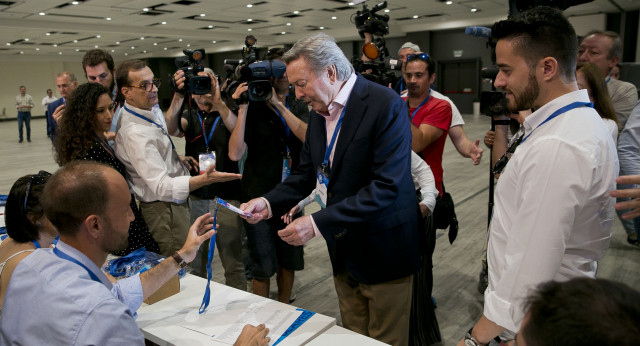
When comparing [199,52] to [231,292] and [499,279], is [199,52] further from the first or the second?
[499,279]

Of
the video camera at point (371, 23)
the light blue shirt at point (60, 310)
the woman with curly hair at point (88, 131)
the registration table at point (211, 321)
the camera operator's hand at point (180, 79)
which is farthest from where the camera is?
the video camera at point (371, 23)

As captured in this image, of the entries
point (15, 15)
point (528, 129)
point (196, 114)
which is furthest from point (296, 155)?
point (15, 15)

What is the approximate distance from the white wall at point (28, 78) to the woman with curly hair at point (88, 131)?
1018 inches

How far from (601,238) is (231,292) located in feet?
4.48

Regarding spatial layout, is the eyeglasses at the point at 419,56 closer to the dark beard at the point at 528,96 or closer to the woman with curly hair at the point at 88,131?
the dark beard at the point at 528,96

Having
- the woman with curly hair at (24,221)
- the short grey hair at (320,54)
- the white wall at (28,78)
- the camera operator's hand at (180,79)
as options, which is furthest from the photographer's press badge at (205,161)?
the white wall at (28,78)

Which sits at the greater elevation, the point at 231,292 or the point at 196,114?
the point at 196,114

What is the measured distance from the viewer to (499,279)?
1.25m

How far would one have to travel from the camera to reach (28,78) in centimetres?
2588

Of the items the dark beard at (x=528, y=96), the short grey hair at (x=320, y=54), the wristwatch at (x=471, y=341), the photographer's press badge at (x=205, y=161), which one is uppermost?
the short grey hair at (x=320, y=54)

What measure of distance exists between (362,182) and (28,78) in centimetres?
3028

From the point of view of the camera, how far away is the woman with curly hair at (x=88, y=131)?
2.29 metres

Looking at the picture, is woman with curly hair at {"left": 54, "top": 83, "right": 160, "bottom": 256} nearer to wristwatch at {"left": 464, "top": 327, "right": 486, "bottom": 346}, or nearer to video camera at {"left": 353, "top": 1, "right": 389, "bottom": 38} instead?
video camera at {"left": 353, "top": 1, "right": 389, "bottom": 38}

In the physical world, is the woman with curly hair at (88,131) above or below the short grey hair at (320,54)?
below
